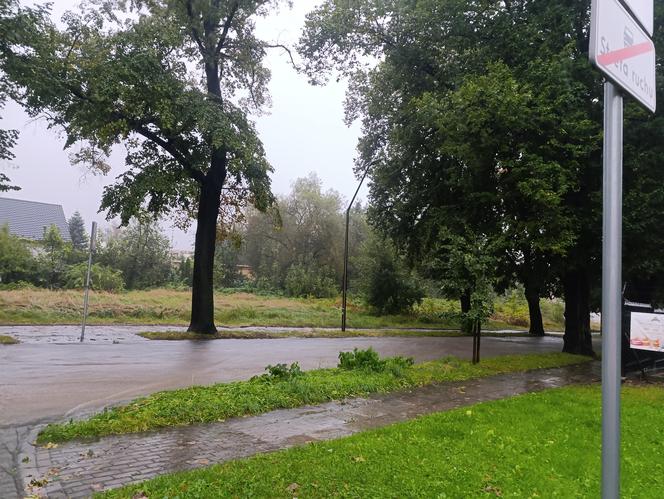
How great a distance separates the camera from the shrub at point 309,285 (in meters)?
47.7

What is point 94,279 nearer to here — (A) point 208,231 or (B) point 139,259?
(B) point 139,259

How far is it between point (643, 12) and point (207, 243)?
19.0m

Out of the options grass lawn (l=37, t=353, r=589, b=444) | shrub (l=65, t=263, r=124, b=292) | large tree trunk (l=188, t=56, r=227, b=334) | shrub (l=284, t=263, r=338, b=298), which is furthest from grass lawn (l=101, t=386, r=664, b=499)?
shrub (l=284, t=263, r=338, b=298)

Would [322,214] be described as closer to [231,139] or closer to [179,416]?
[231,139]

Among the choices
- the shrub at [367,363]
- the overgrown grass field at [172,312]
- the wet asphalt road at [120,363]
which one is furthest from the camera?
the overgrown grass field at [172,312]

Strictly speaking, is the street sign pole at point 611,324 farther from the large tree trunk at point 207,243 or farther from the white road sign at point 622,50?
the large tree trunk at point 207,243

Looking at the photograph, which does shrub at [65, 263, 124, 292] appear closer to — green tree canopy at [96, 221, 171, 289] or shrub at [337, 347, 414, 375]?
green tree canopy at [96, 221, 171, 289]

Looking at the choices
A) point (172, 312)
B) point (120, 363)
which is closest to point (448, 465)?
point (120, 363)

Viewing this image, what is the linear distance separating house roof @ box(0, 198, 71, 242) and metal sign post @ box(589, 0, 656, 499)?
177 ft

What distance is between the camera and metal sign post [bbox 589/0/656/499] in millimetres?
1989

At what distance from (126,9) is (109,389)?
52.4 ft

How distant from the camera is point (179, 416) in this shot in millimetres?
6676

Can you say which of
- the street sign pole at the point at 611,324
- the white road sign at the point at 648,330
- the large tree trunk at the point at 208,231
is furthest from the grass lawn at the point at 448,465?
the large tree trunk at the point at 208,231

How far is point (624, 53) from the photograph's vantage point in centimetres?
215
